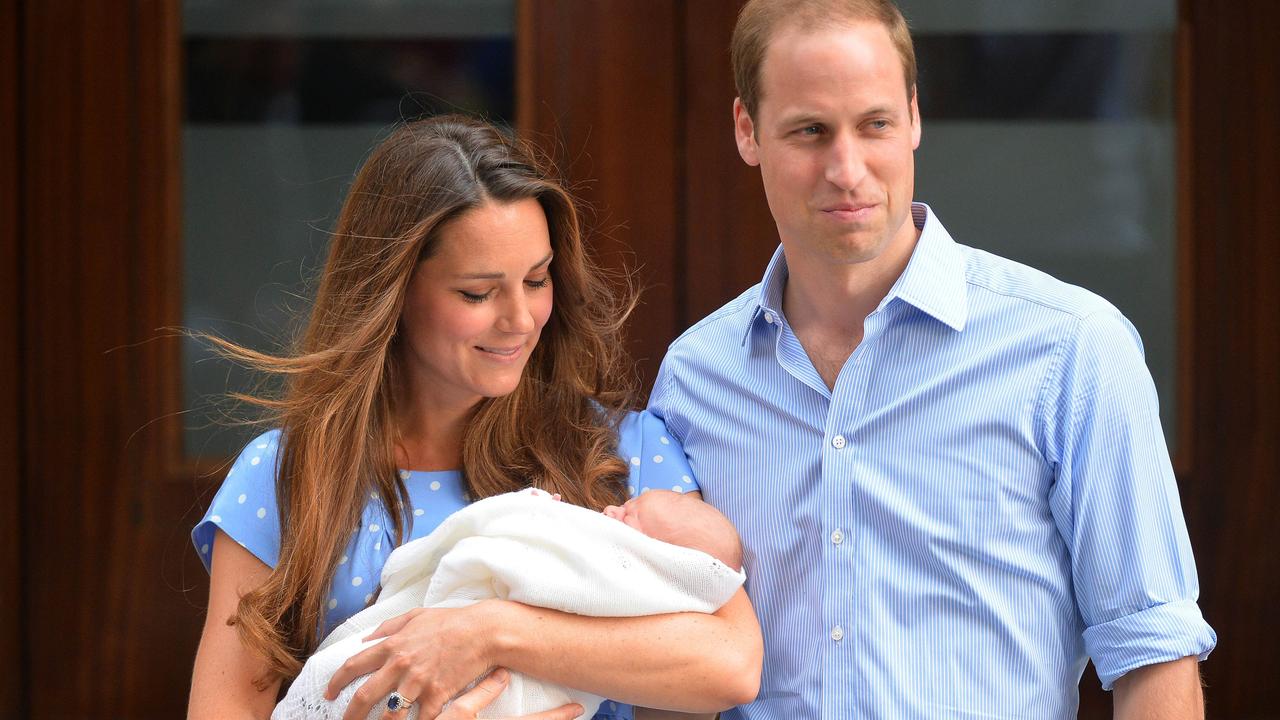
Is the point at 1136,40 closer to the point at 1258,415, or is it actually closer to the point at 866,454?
the point at 1258,415

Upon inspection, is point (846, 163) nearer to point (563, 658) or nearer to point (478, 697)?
point (563, 658)

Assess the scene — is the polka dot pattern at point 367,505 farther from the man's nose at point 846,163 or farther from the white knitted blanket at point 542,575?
the man's nose at point 846,163

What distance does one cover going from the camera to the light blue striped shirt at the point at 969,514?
176 centimetres

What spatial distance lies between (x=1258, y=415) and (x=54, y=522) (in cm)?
285

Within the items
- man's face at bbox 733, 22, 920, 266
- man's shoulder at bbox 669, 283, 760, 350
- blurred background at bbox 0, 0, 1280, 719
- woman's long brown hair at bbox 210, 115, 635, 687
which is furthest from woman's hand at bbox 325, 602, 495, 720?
blurred background at bbox 0, 0, 1280, 719

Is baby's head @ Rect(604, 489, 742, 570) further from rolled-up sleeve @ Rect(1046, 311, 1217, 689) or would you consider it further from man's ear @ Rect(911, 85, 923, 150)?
man's ear @ Rect(911, 85, 923, 150)

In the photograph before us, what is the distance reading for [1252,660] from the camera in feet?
10.4

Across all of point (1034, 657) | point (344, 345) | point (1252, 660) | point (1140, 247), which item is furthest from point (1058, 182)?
point (344, 345)

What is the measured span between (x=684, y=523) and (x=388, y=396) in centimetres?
55

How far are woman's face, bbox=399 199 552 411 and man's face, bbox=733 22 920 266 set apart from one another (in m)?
0.40

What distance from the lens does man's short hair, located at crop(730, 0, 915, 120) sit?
1.88m

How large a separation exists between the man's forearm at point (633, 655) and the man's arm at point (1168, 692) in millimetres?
504

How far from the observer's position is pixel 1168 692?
5.65ft

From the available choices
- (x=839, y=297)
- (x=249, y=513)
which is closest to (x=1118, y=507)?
(x=839, y=297)
